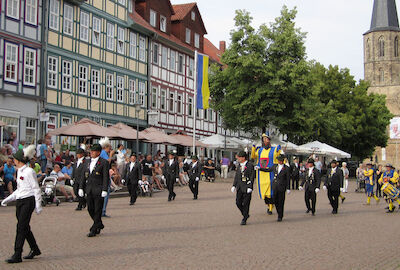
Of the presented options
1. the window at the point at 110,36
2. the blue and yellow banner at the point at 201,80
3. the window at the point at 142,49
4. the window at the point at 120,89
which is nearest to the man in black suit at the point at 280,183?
the blue and yellow banner at the point at 201,80

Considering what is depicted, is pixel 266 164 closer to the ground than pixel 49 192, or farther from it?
farther from it

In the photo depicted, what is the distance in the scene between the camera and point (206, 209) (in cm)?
1812

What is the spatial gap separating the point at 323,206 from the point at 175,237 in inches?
419

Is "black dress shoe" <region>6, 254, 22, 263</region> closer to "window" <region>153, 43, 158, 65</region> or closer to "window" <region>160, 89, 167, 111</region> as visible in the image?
"window" <region>153, 43, 158, 65</region>

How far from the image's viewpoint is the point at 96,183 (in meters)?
11.8

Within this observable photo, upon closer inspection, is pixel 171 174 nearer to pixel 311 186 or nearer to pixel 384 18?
pixel 311 186

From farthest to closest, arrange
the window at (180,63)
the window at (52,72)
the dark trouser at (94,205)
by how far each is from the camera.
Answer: the window at (180,63) < the window at (52,72) < the dark trouser at (94,205)

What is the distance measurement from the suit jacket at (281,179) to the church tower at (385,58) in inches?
4104

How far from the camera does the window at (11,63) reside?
2814 centimetres

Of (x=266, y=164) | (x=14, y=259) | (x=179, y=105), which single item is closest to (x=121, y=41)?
(x=179, y=105)

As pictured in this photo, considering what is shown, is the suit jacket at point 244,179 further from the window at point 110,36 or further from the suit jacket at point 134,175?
the window at point 110,36

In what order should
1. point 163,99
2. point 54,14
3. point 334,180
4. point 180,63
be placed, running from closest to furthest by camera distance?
point 334,180, point 54,14, point 163,99, point 180,63

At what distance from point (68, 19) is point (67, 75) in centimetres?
318

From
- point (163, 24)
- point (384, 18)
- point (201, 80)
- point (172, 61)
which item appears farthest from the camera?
point (384, 18)
